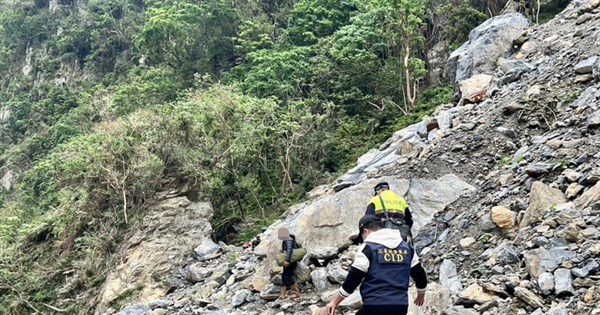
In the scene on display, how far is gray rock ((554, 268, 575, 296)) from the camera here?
4.51 meters

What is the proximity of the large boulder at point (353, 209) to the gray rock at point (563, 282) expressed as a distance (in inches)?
132

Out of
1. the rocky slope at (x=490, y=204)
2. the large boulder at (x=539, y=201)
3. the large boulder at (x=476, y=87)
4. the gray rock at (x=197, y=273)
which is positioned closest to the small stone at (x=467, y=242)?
the rocky slope at (x=490, y=204)

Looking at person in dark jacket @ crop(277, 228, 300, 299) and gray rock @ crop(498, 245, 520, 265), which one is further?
person in dark jacket @ crop(277, 228, 300, 299)

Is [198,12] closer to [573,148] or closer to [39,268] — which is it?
[39,268]

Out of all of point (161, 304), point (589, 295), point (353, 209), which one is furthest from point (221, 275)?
point (589, 295)

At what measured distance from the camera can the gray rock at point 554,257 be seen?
16.0 ft

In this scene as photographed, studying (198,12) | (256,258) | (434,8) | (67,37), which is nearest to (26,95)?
(67,37)

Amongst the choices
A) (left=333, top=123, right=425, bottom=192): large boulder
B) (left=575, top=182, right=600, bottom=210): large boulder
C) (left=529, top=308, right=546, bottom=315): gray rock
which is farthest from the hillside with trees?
(left=529, top=308, right=546, bottom=315): gray rock

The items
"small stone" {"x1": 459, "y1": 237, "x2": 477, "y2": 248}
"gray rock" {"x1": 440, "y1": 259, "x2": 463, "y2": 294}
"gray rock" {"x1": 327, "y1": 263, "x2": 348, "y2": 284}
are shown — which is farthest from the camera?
"gray rock" {"x1": 327, "y1": 263, "x2": 348, "y2": 284}

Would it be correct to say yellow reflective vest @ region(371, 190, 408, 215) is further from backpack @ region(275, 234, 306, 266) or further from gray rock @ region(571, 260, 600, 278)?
backpack @ region(275, 234, 306, 266)

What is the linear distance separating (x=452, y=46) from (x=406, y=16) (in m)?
3.42

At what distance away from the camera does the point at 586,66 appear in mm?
9531

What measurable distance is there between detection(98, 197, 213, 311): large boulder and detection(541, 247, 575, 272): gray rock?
9990mm

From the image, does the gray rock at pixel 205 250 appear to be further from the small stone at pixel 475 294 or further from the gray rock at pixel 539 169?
the small stone at pixel 475 294
